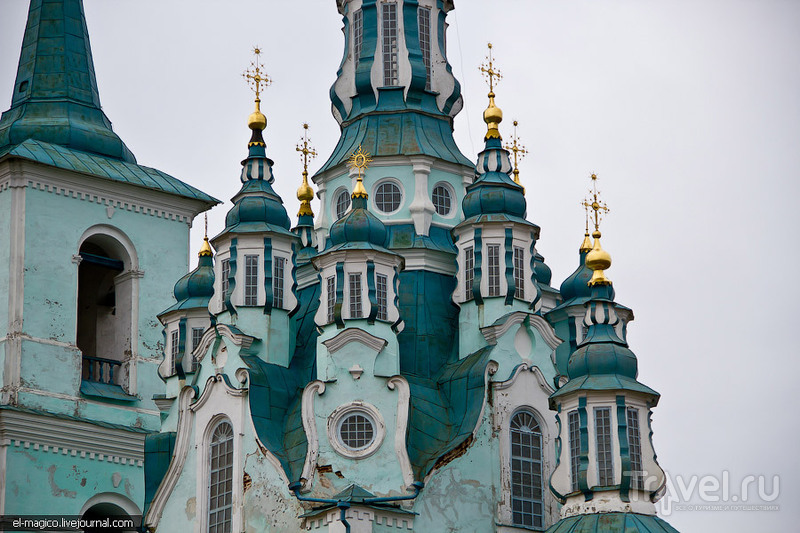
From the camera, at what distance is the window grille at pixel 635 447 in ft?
136

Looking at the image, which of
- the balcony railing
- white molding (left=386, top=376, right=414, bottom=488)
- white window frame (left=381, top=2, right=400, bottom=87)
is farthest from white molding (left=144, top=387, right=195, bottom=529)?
white window frame (left=381, top=2, right=400, bottom=87)

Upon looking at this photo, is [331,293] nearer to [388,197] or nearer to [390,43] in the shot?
[388,197]

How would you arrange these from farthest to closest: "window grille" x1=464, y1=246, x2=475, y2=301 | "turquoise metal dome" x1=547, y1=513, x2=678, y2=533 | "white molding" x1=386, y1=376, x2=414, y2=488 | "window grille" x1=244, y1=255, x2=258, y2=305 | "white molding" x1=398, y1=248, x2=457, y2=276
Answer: "white molding" x1=398, y1=248, x2=457, y2=276
"window grille" x1=244, y1=255, x2=258, y2=305
"window grille" x1=464, y1=246, x2=475, y2=301
"white molding" x1=386, y1=376, x2=414, y2=488
"turquoise metal dome" x1=547, y1=513, x2=678, y2=533

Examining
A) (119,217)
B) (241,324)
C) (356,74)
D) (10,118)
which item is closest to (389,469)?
(241,324)

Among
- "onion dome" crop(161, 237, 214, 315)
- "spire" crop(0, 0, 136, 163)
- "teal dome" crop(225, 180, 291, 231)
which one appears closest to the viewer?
"teal dome" crop(225, 180, 291, 231)

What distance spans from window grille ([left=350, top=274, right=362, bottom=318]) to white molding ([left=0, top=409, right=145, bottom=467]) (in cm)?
1025

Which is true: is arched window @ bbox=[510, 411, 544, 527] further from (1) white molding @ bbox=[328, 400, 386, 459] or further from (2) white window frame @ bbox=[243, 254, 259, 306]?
(2) white window frame @ bbox=[243, 254, 259, 306]

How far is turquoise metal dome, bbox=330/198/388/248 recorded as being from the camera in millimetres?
45000

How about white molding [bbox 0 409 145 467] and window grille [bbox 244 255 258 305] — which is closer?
window grille [bbox 244 255 258 305]

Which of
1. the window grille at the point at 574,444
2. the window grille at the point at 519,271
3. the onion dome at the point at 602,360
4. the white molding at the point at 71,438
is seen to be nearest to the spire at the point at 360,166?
the window grille at the point at 519,271

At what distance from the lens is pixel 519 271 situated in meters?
46.3

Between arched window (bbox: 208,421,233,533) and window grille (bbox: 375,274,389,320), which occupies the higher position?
window grille (bbox: 375,274,389,320)

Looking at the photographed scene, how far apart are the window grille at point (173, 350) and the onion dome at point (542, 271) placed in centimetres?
899

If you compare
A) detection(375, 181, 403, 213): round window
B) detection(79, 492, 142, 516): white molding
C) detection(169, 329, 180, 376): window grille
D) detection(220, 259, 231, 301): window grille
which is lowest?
detection(79, 492, 142, 516): white molding
